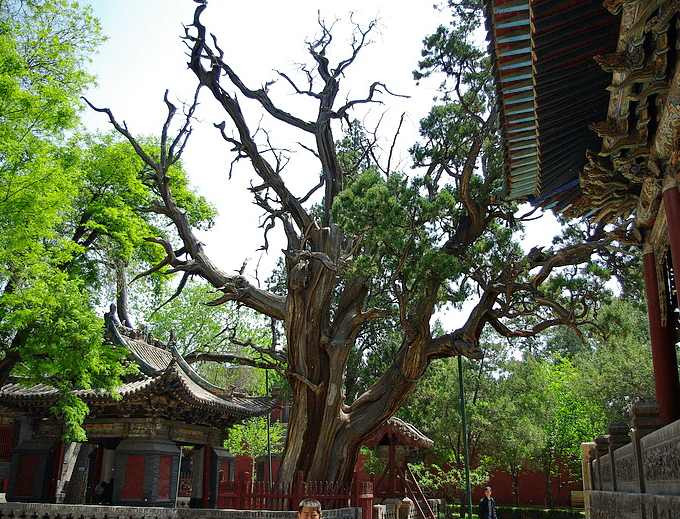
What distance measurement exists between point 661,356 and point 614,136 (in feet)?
8.78

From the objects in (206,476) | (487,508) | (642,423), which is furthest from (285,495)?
(642,423)

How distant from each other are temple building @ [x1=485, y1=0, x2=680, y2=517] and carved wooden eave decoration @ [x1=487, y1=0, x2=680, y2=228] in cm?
1

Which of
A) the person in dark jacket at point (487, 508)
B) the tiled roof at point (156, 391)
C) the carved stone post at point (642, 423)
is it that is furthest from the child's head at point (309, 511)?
the tiled roof at point (156, 391)

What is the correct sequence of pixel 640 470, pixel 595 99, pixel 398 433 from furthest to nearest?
pixel 398 433 < pixel 595 99 < pixel 640 470

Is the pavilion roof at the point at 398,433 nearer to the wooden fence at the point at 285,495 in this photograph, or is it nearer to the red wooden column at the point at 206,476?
the wooden fence at the point at 285,495

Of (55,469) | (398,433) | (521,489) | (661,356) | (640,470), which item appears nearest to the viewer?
(640,470)

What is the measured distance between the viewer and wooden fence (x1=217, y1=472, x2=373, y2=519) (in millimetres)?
12281

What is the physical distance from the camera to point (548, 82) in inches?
199

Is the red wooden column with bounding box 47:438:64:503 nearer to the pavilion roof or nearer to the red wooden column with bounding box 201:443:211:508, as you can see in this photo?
the red wooden column with bounding box 201:443:211:508

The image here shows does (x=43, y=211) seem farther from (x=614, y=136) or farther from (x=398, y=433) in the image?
(x=398, y=433)

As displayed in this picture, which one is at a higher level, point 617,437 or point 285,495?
point 617,437

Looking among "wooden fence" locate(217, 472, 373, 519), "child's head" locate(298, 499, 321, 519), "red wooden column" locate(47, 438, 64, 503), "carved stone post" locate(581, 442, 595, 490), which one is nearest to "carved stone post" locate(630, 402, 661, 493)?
"child's head" locate(298, 499, 321, 519)

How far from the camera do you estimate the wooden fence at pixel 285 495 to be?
12.3 metres

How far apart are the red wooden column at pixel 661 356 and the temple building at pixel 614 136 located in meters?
0.01
